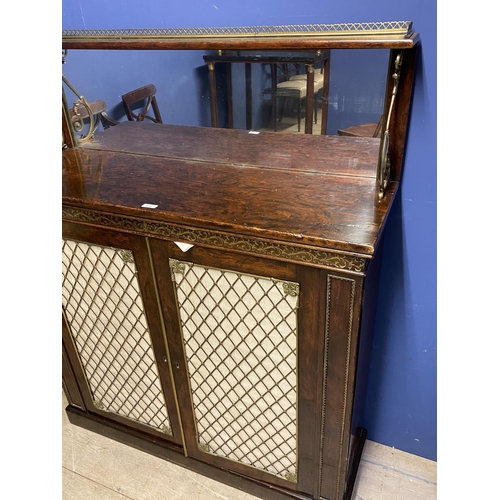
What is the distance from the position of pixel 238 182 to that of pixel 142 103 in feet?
1.76

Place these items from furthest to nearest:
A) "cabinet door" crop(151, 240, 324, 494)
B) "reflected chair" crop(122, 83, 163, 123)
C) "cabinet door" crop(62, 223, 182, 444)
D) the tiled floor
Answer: the tiled floor < "reflected chair" crop(122, 83, 163, 123) < "cabinet door" crop(62, 223, 182, 444) < "cabinet door" crop(151, 240, 324, 494)

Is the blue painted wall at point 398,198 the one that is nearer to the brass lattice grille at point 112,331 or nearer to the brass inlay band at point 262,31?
the brass inlay band at point 262,31

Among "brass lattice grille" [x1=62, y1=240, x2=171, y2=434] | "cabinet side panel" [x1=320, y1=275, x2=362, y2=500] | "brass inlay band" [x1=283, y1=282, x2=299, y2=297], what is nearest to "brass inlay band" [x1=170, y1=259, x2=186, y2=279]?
"brass lattice grille" [x1=62, y1=240, x2=171, y2=434]

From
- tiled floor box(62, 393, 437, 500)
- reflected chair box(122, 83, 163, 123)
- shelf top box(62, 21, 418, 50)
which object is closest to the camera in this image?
shelf top box(62, 21, 418, 50)

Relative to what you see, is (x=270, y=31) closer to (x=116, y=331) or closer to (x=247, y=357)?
(x=247, y=357)

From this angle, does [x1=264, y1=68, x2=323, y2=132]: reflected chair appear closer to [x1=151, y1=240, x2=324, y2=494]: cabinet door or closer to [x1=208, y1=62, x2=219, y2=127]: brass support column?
[x1=208, y1=62, x2=219, y2=127]: brass support column

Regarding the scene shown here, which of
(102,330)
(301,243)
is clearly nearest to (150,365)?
(102,330)

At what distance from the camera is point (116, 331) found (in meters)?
1.47

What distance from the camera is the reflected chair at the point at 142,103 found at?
1504 millimetres

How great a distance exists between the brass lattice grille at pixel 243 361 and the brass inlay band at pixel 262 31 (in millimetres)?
605

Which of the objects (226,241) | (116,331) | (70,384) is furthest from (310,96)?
(70,384)

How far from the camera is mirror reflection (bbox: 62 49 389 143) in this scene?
1197 millimetres

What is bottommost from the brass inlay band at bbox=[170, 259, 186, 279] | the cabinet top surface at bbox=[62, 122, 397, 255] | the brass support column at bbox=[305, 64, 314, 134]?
the brass inlay band at bbox=[170, 259, 186, 279]
